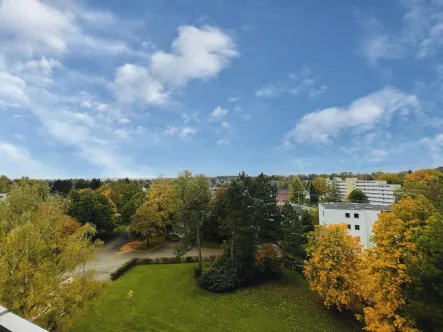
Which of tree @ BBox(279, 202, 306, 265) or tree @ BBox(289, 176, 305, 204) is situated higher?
tree @ BBox(289, 176, 305, 204)

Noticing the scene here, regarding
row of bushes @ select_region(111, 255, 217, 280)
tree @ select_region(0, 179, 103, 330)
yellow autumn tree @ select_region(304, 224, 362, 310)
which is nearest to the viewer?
tree @ select_region(0, 179, 103, 330)

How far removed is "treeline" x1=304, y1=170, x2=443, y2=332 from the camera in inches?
523

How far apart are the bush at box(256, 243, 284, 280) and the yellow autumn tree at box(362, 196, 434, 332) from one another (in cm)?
1151

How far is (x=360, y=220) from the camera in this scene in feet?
117

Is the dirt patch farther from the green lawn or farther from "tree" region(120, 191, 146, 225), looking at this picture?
the green lawn

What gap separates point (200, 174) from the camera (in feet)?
139

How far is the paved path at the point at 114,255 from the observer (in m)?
28.8

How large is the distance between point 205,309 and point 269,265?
8.49 m

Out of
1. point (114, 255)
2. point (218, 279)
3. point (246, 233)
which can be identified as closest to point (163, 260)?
point (114, 255)

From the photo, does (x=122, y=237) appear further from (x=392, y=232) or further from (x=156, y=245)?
(x=392, y=232)

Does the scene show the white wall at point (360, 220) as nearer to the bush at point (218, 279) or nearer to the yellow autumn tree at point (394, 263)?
the bush at point (218, 279)

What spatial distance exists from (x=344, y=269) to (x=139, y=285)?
17696 millimetres

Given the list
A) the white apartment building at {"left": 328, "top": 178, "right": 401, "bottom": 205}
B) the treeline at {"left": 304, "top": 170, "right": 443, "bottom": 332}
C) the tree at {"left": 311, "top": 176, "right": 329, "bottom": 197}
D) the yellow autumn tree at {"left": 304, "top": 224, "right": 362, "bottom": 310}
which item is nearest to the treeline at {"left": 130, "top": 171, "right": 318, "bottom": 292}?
the yellow autumn tree at {"left": 304, "top": 224, "right": 362, "bottom": 310}

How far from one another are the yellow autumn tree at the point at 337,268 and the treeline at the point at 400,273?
7 centimetres
